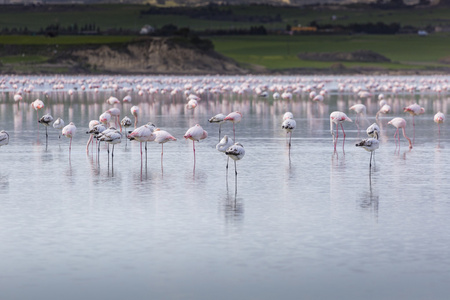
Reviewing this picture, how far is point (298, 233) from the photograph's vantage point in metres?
12.1

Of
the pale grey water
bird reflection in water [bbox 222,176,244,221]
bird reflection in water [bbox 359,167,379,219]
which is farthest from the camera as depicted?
bird reflection in water [bbox 359,167,379,219]

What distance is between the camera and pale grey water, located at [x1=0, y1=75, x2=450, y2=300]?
31.5 ft

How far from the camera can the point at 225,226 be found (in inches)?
499

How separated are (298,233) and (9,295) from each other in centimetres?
446

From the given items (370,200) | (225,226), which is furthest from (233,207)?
(370,200)

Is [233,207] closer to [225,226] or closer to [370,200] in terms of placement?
[225,226]

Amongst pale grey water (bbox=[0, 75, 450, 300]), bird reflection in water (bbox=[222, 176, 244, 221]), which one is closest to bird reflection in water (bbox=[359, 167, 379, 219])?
pale grey water (bbox=[0, 75, 450, 300])

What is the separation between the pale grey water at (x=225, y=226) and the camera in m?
9.60

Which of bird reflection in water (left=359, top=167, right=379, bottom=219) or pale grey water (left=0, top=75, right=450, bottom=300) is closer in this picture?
pale grey water (left=0, top=75, right=450, bottom=300)

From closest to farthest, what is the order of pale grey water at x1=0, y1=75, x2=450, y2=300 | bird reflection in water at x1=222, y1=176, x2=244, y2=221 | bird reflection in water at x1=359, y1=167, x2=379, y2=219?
pale grey water at x1=0, y1=75, x2=450, y2=300, bird reflection in water at x1=222, y1=176, x2=244, y2=221, bird reflection in water at x1=359, y1=167, x2=379, y2=219

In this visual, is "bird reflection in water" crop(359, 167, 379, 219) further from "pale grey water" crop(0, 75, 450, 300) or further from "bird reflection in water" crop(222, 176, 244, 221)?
"bird reflection in water" crop(222, 176, 244, 221)

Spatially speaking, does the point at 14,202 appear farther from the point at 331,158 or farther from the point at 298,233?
the point at 331,158

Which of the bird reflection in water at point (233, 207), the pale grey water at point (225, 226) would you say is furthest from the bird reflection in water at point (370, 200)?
the bird reflection in water at point (233, 207)

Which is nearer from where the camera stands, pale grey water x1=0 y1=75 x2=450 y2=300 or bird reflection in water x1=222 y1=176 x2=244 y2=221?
pale grey water x1=0 y1=75 x2=450 y2=300
